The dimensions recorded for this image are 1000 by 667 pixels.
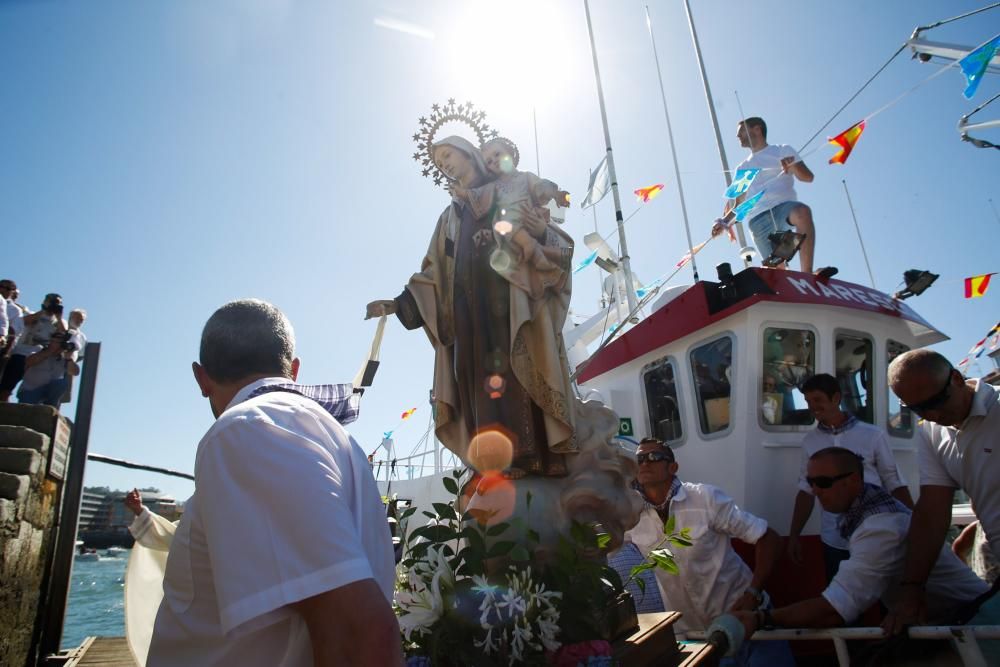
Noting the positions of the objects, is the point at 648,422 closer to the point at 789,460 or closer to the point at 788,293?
the point at 789,460

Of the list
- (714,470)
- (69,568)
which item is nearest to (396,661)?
(714,470)

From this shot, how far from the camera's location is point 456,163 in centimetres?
311

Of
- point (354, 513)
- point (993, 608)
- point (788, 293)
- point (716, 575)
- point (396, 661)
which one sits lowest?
point (993, 608)

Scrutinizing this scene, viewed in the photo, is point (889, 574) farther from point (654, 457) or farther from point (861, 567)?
point (654, 457)

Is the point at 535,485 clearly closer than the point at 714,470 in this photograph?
Yes

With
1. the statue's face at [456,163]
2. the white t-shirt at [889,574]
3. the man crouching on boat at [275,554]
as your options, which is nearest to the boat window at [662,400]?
the white t-shirt at [889,574]

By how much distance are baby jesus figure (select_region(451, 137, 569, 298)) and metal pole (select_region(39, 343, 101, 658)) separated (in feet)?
13.5

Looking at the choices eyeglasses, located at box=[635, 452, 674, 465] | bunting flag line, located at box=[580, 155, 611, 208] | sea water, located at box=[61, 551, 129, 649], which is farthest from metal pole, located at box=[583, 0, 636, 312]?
sea water, located at box=[61, 551, 129, 649]

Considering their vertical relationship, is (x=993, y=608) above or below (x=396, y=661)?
below

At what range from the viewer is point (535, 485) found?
2.53 meters

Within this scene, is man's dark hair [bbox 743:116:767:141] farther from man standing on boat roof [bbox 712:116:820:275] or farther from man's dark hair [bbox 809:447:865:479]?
man's dark hair [bbox 809:447:865:479]

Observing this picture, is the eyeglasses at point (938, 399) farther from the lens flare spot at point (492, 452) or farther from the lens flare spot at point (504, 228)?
the lens flare spot at point (504, 228)

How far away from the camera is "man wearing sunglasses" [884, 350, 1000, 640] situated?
266 centimetres

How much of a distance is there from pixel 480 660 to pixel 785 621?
172 centimetres
